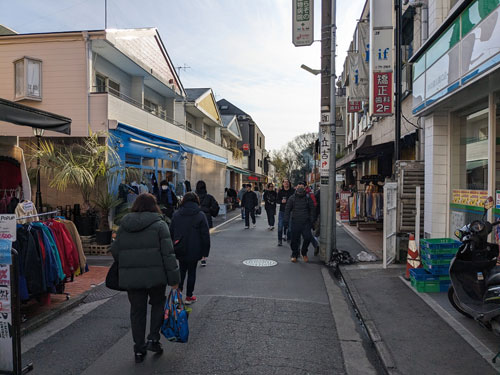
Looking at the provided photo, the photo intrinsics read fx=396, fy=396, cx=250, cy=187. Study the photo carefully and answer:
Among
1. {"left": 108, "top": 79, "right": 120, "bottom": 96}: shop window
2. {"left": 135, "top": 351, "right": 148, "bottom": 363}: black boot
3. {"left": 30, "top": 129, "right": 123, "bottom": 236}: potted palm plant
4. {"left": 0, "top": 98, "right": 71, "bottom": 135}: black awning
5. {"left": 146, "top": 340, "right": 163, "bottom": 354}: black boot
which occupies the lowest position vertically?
{"left": 135, "top": 351, "right": 148, "bottom": 363}: black boot

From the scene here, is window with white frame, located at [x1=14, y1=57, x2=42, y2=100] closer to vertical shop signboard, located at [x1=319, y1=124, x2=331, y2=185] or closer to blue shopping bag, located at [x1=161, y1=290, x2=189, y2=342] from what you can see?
vertical shop signboard, located at [x1=319, y1=124, x2=331, y2=185]

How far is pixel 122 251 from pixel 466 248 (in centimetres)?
399

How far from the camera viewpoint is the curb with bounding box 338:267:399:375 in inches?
151

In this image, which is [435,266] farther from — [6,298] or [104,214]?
[104,214]

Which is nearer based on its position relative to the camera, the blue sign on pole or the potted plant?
the blue sign on pole

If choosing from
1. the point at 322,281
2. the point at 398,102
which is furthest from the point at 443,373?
the point at 398,102

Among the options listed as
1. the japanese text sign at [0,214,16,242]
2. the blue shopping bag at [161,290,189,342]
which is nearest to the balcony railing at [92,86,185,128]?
the japanese text sign at [0,214,16,242]

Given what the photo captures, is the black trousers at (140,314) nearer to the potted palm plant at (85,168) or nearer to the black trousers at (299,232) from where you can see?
the black trousers at (299,232)

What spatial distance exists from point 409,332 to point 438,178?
13.4ft

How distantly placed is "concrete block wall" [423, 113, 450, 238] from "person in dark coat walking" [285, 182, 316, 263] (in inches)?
98.7

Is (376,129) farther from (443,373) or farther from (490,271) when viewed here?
(443,373)

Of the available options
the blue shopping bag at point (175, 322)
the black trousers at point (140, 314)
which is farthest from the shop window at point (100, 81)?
the blue shopping bag at point (175, 322)

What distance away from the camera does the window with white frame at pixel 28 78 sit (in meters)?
11.3

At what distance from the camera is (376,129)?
16.1 metres
